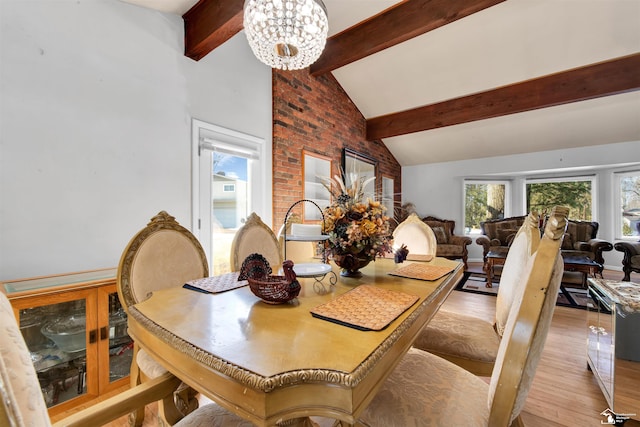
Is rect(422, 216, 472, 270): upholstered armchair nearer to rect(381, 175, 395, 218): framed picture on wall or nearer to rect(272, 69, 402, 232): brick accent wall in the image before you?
rect(381, 175, 395, 218): framed picture on wall

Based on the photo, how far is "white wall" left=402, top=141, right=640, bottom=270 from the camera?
489 cm

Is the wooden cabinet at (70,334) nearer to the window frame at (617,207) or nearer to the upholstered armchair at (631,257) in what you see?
the upholstered armchair at (631,257)

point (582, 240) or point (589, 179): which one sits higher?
point (589, 179)

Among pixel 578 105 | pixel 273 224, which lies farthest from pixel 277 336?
pixel 578 105

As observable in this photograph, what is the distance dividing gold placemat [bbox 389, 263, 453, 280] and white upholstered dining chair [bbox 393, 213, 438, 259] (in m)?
0.61

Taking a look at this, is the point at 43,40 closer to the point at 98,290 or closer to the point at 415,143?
the point at 98,290

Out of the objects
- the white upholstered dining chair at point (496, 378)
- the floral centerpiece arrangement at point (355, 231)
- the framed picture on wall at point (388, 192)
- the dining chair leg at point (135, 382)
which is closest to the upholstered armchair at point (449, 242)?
the framed picture on wall at point (388, 192)

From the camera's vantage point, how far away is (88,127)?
188 cm

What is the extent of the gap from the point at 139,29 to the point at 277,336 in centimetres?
260

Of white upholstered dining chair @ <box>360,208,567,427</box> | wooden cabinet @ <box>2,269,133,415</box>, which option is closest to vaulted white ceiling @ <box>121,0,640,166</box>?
wooden cabinet @ <box>2,269,133,415</box>

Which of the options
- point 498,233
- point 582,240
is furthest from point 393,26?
point 582,240

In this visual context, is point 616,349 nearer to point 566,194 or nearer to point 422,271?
point 422,271

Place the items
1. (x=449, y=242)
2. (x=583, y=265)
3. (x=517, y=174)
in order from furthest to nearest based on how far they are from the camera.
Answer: (x=517, y=174) < (x=449, y=242) < (x=583, y=265)

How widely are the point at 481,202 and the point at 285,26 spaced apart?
6172 millimetres
